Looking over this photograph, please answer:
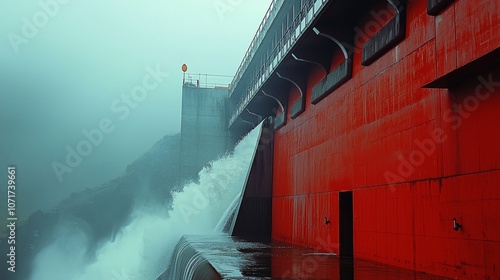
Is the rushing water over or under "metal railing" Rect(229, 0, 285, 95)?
under

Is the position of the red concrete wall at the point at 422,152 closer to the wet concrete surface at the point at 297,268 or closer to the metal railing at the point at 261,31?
the wet concrete surface at the point at 297,268

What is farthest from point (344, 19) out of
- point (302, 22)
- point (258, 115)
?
point (258, 115)

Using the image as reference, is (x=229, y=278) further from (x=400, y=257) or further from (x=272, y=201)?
(x=272, y=201)

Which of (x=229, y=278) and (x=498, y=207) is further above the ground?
→ (x=498, y=207)

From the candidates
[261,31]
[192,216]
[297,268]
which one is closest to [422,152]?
[297,268]

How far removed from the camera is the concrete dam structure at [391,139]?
21.3 ft

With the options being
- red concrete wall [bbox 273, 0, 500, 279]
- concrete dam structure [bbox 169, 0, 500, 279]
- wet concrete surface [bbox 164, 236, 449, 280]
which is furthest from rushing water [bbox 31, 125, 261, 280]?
wet concrete surface [bbox 164, 236, 449, 280]

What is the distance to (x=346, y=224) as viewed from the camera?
1198 centimetres

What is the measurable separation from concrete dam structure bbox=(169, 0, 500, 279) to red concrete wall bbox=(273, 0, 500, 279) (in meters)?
0.02

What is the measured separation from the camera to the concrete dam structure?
6488mm

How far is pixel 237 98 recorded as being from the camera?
32781mm

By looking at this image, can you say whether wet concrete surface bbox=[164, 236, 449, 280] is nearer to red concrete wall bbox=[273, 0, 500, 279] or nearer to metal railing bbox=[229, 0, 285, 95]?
red concrete wall bbox=[273, 0, 500, 279]

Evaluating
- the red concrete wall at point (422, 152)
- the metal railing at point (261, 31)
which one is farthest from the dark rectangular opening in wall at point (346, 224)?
the metal railing at point (261, 31)

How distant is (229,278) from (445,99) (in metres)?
4.70
